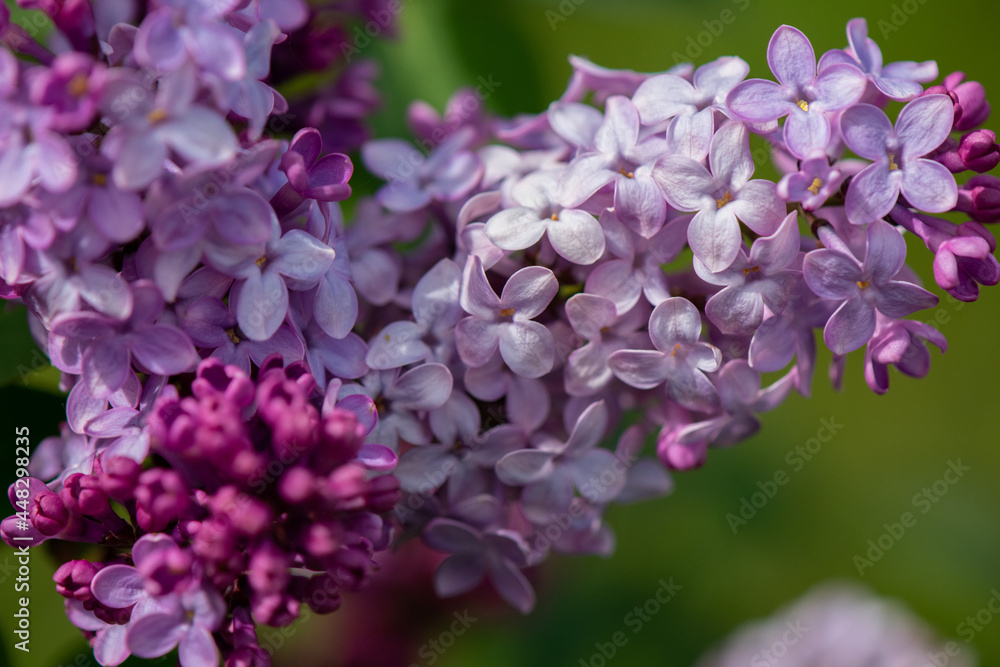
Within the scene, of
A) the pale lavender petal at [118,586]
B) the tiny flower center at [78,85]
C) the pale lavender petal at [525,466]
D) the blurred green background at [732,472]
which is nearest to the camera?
the tiny flower center at [78,85]

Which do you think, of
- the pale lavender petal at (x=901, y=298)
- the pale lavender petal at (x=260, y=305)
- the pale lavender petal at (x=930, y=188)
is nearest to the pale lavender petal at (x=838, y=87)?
the pale lavender petal at (x=930, y=188)

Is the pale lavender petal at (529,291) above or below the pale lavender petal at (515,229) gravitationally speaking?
below

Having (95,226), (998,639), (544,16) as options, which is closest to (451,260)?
(95,226)

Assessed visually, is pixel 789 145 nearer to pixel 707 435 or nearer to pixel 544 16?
pixel 707 435

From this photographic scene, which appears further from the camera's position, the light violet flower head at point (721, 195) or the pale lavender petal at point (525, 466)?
the pale lavender petal at point (525, 466)

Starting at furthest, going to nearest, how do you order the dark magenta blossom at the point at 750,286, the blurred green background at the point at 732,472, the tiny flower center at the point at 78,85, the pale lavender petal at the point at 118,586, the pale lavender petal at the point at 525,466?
the blurred green background at the point at 732,472 → the pale lavender petal at the point at 525,466 → the dark magenta blossom at the point at 750,286 → the pale lavender petal at the point at 118,586 → the tiny flower center at the point at 78,85

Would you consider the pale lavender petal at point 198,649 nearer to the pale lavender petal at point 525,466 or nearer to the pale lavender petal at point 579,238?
the pale lavender petal at point 525,466

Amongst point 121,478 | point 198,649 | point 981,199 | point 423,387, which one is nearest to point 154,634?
point 198,649

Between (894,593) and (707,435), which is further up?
(707,435)
